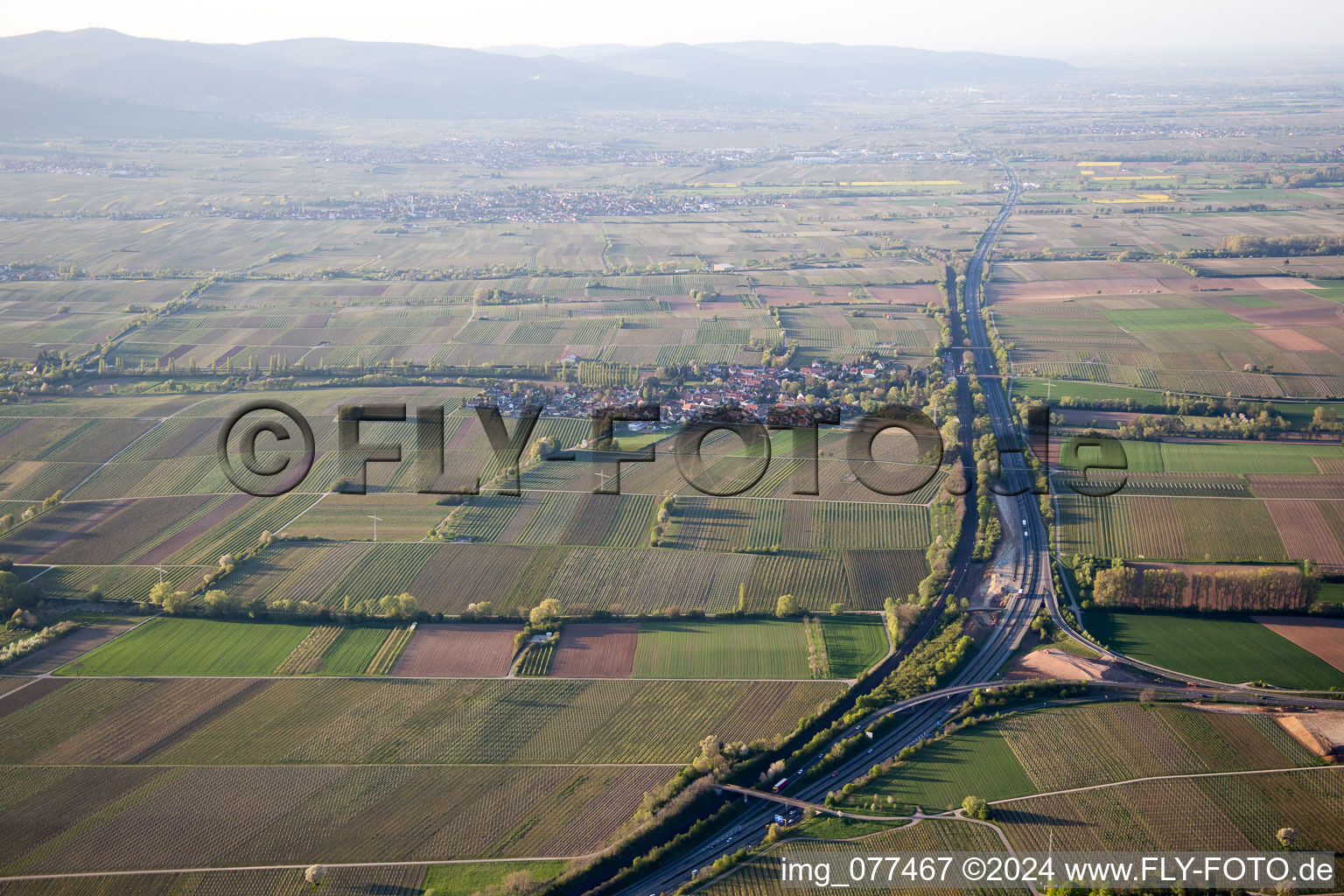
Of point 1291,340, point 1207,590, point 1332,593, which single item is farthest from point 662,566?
point 1291,340

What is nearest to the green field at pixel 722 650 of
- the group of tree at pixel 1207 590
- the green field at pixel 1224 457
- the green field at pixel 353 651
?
the green field at pixel 353 651

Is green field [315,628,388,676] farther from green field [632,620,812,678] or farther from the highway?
the highway

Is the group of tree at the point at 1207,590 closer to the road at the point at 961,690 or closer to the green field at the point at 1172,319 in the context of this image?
the road at the point at 961,690

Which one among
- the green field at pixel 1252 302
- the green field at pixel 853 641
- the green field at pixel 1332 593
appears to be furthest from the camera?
the green field at pixel 1252 302

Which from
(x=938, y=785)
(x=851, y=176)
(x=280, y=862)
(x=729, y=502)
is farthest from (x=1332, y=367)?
(x=851, y=176)

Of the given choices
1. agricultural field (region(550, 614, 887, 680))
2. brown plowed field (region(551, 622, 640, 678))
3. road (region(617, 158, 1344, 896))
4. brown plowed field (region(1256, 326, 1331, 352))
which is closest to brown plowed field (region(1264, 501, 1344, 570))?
road (region(617, 158, 1344, 896))
